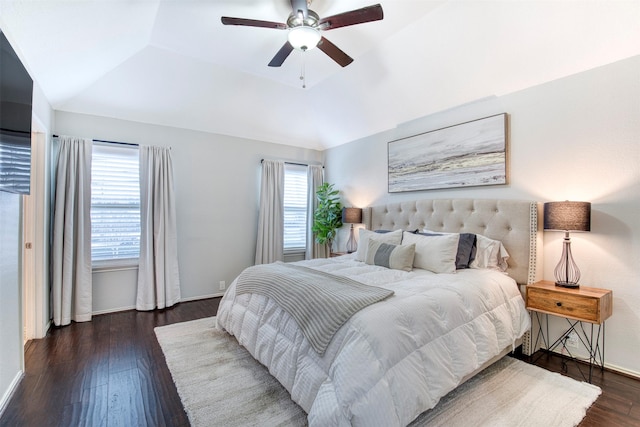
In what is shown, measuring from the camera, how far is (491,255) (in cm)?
290

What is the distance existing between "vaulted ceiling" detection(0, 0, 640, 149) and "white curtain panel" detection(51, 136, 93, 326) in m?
0.63

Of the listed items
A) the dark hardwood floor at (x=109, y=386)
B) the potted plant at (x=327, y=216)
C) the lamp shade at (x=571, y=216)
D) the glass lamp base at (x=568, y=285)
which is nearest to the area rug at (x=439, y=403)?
the dark hardwood floor at (x=109, y=386)

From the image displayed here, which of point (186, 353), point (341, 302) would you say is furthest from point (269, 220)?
point (341, 302)

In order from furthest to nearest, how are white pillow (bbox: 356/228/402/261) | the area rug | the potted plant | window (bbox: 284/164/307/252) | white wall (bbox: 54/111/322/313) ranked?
window (bbox: 284/164/307/252), the potted plant, white wall (bbox: 54/111/322/313), white pillow (bbox: 356/228/402/261), the area rug

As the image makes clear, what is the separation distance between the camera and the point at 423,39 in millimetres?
2973

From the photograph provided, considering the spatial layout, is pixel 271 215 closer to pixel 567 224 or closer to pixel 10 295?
pixel 10 295

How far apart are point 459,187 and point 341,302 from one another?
2381mm

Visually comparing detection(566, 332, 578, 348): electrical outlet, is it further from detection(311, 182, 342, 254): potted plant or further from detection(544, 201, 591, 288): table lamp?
detection(311, 182, 342, 254): potted plant

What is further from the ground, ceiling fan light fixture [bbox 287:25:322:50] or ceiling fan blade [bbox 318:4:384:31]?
ceiling fan blade [bbox 318:4:384:31]

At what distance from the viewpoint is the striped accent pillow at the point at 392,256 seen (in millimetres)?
2893

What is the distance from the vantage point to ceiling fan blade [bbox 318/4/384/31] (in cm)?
205

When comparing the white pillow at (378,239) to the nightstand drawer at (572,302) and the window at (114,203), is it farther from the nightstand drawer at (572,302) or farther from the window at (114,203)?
the window at (114,203)

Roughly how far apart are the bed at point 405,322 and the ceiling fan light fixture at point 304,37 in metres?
1.86

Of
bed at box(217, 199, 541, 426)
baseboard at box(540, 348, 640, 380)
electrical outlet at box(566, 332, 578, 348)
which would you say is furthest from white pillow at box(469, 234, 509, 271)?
baseboard at box(540, 348, 640, 380)
